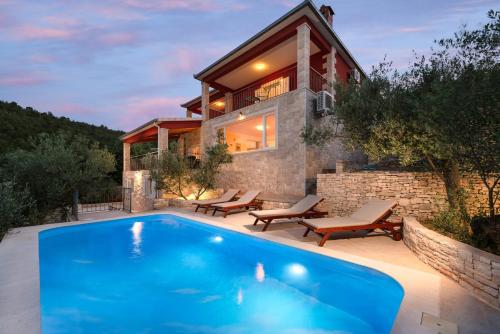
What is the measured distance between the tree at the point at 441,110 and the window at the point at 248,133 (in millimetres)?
6952

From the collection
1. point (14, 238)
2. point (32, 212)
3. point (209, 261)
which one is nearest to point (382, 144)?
point (209, 261)

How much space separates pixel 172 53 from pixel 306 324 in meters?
23.5

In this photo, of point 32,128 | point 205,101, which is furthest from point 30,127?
point 205,101

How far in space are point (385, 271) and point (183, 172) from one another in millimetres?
10176

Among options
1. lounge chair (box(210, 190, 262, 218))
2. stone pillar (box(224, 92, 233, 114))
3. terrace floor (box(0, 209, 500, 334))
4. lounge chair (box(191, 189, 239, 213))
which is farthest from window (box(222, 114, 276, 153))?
terrace floor (box(0, 209, 500, 334))

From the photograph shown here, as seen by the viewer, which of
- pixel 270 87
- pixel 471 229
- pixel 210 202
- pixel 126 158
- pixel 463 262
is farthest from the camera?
pixel 126 158

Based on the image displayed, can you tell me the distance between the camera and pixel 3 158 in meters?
10.5

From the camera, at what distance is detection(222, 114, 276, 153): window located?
15.0 metres

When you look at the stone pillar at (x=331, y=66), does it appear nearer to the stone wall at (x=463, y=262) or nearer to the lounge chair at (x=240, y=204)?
the lounge chair at (x=240, y=204)

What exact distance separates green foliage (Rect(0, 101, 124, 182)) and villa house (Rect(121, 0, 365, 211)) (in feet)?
33.9

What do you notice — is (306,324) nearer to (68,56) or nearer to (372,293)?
(372,293)

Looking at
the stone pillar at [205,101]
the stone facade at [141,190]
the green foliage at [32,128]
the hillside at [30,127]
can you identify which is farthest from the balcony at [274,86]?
the hillside at [30,127]

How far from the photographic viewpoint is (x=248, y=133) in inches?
702

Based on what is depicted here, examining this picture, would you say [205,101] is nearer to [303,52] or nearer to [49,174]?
[303,52]
